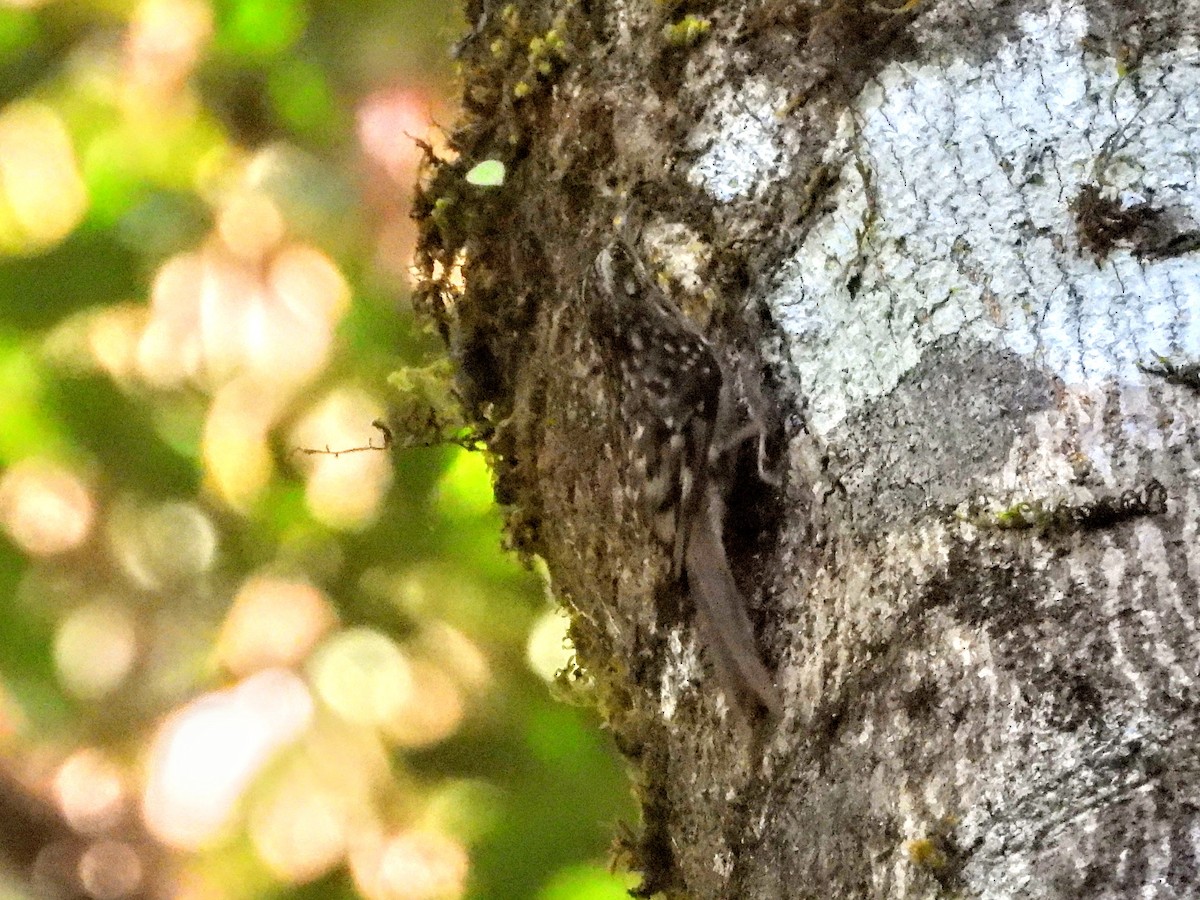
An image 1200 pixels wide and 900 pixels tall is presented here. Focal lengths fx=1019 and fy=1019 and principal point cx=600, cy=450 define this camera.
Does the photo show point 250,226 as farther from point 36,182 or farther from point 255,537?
point 255,537

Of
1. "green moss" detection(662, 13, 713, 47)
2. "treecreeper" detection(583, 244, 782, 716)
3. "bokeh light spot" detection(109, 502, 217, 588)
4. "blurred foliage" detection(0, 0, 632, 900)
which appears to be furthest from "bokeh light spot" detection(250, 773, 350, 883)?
"green moss" detection(662, 13, 713, 47)

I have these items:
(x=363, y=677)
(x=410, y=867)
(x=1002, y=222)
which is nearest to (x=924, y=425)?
(x=1002, y=222)

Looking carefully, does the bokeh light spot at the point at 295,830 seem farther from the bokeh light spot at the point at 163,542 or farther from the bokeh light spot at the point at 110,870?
the bokeh light spot at the point at 163,542

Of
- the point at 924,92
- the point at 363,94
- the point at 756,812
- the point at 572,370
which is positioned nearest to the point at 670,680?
the point at 756,812

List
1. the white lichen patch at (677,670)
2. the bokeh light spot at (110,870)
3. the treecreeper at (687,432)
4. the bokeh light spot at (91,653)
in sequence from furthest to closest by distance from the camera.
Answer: the bokeh light spot at (91,653) → the bokeh light spot at (110,870) → the white lichen patch at (677,670) → the treecreeper at (687,432)

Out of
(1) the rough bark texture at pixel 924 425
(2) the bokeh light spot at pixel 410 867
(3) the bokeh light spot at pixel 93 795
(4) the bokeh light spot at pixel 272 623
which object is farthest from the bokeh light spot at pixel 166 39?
(2) the bokeh light spot at pixel 410 867

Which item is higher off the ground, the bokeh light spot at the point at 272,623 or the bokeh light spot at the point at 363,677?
the bokeh light spot at the point at 272,623
